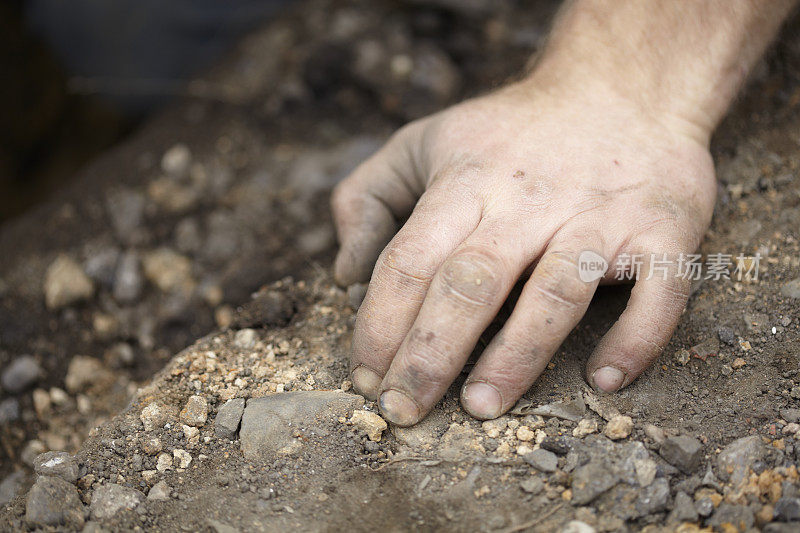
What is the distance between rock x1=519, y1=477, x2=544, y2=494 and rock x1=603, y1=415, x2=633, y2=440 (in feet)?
0.61

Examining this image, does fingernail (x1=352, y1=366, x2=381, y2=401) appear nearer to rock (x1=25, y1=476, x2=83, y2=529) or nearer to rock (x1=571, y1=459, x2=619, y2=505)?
rock (x1=571, y1=459, x2=619, y2=505)

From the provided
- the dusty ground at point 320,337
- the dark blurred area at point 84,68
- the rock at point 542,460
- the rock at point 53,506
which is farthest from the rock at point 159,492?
the dark blurred area at point 84,68

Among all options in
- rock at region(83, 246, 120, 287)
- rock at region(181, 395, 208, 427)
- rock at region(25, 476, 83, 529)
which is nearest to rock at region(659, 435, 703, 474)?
rock at region(181, 395, 208, 427)

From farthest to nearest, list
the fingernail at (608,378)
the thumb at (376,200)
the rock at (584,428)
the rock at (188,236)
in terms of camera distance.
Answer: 1. the rock at (188,236)
2. the thumb at (376,200)
3. the fingernail at (608,378)
4. the rock at (584,428)

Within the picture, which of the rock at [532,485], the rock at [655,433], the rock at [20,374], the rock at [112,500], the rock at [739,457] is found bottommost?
the rock at [20,374]

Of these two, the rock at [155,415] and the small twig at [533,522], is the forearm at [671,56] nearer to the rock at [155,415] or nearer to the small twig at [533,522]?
the small twig at [533,522]

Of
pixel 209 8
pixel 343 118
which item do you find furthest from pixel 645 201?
pixel 209 8

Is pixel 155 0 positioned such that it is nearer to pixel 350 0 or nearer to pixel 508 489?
pixel 350 0

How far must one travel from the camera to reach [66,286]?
242 cm

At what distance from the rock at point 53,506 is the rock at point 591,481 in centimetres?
100

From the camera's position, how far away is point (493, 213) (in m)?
1.62

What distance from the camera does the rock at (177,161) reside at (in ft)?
9.04

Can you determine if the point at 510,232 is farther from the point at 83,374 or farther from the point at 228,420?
the point at 83,374

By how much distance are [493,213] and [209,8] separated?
2567mm
